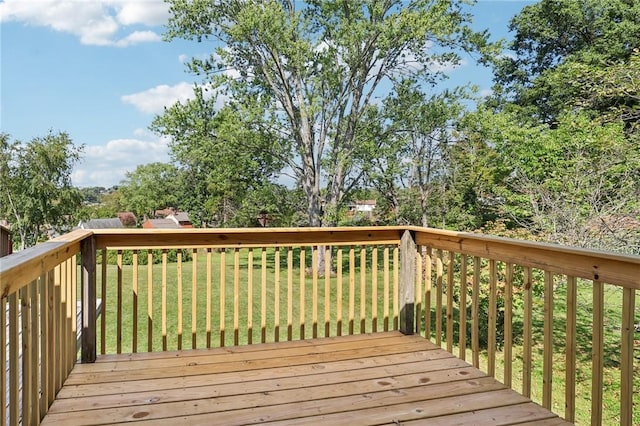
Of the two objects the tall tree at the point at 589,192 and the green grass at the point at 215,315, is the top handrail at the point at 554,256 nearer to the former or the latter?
the green grass at the point at 215,315

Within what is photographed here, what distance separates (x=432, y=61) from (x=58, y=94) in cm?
1195

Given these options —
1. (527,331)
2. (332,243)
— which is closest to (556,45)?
(332,243)

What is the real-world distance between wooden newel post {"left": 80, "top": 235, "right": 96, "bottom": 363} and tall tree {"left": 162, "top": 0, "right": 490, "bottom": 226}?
8.43 metres

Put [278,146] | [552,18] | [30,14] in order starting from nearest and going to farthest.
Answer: [30,14], [278,146], [552,18]

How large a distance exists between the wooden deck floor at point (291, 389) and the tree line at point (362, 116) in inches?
266

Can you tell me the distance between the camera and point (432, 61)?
11508 millimetres

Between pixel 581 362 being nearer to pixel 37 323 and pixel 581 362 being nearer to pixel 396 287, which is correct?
pixel 396 287

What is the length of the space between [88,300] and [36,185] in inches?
475

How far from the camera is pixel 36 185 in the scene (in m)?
12.5

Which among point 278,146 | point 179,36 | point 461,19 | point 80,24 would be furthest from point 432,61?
point 80,24

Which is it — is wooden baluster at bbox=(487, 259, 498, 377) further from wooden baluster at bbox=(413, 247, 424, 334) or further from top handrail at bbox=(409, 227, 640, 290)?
wooden baluster at bbox=(413, 247, 424, 334)

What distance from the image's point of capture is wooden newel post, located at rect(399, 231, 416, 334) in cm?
337

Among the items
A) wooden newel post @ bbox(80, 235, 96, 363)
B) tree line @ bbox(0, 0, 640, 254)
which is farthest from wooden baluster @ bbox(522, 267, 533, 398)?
tree line @ bbox(0, 0, 640, 254)

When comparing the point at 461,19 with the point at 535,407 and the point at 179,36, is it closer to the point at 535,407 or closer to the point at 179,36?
the point at 179,36
